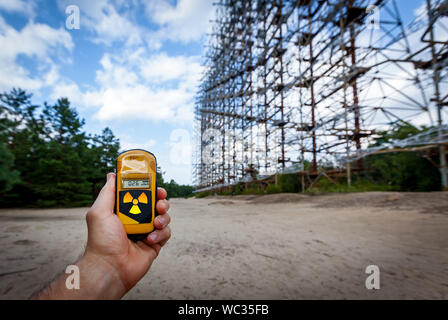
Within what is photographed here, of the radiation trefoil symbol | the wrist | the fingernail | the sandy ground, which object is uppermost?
the radiation trefoil symbol

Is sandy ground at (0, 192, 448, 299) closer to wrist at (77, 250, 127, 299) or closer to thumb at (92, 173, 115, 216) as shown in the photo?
wrist at (77, 250, 127, 299)

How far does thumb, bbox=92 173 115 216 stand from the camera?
1005 millimetres

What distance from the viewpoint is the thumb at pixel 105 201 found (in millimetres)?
1005

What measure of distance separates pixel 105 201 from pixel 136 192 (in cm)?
16

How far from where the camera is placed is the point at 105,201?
104 cm

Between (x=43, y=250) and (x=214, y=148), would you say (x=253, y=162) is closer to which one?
(x=214, y=148)

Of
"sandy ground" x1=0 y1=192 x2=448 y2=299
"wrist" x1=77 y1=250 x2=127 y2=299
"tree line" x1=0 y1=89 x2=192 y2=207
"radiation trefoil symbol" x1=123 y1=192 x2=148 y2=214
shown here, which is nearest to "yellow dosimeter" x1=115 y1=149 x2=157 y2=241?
"radiation trefoil symbol" x1=123 y1=192 x2=148 y2=214

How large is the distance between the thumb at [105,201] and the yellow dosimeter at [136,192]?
0.09 feet

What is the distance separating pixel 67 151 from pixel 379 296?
10800 mm

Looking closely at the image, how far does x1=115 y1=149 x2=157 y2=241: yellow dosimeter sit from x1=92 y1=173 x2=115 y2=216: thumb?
0.03 meters

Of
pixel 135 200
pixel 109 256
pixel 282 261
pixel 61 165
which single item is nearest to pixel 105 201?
pixel 135 200

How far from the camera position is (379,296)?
1504 mm

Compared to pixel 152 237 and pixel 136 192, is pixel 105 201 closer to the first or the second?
pixel 136 192

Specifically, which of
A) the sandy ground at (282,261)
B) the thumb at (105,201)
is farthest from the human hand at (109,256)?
the sandy ground at (282,261)
